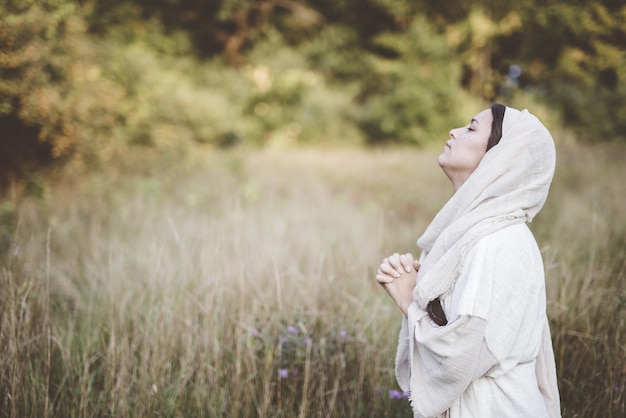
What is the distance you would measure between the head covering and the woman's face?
4.0 inches

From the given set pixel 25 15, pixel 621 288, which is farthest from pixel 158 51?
pixel 621 288

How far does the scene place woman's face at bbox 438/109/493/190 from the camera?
5.32 ft

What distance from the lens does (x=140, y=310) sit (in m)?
2.86

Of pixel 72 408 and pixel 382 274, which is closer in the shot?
pixel 382 274

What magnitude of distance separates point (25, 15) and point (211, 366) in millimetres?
5498

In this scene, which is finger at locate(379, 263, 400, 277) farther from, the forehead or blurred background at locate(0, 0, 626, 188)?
blurred background at locate(0, 0, 626, 188)

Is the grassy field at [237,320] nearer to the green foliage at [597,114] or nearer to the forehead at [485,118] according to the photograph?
the forehead at [485,118]

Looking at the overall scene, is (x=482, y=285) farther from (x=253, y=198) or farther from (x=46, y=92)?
(x=46, y=92)

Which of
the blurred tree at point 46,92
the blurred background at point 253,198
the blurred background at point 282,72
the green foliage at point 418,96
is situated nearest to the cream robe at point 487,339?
the blurred background at point 253,198

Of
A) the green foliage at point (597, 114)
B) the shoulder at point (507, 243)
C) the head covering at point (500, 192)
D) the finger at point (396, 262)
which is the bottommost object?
the finger at point (396, 262)

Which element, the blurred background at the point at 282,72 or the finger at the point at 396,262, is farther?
the blurred background at the point at 282,72

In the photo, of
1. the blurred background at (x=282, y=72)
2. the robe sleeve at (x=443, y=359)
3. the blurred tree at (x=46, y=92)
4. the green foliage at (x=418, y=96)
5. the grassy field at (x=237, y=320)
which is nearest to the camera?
the robe sleeve at (x=443, y=359)

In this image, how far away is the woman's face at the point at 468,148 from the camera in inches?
63.8

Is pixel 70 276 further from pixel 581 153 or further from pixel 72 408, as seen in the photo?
pixel 581 153
